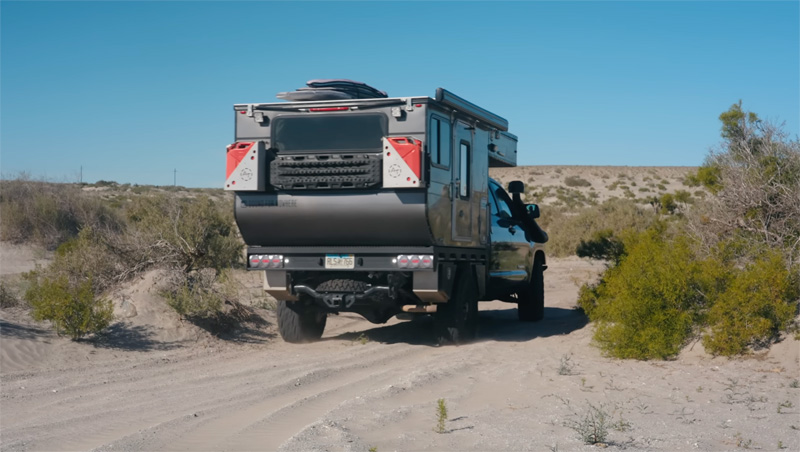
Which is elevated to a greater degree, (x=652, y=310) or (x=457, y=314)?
(x=652, y=310)

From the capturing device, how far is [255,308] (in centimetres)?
1423

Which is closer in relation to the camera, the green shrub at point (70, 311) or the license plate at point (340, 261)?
the green shrub at point (70, 311)

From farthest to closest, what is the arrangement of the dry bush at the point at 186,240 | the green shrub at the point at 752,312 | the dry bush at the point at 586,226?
the dry bush at the point at 586,226 → the dry bush at the point at 186,240 → the green shrub at the point at 752,312

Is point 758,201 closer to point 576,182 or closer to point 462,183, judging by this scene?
point 462,183

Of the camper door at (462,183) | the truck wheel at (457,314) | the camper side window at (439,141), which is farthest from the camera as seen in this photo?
the truck wheel at (457,314)

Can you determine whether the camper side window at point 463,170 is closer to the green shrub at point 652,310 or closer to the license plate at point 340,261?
the license plate at point 340,261

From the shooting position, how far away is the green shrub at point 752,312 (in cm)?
973

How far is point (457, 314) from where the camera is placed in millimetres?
11969

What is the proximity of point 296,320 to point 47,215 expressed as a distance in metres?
13.5

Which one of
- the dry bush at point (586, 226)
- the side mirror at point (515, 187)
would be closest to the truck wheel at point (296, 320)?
the side mirror at point (515, 187)

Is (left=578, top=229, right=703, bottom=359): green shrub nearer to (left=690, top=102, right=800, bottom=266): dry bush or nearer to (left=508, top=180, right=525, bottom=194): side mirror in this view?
(left=690, top=102, right=800, bottom=266): dry bush

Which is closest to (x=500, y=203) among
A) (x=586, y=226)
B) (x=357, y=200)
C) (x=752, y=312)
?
(x=357, y=200)

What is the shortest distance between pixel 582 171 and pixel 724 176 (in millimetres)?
65928

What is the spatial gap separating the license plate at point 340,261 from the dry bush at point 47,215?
11556mm
